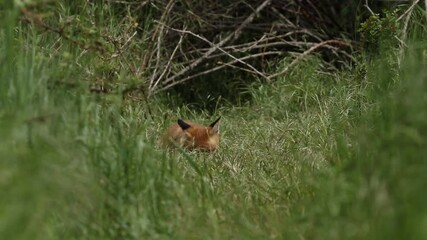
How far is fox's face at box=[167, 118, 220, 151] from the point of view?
6.05m

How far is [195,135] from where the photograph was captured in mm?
6180

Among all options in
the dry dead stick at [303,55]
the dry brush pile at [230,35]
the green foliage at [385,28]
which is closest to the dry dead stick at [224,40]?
the dry brush pile at [230,35]

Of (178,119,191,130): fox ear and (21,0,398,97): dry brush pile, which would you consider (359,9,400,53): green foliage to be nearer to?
(21,0,398,97): dry brush pile

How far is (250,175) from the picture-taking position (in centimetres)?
501

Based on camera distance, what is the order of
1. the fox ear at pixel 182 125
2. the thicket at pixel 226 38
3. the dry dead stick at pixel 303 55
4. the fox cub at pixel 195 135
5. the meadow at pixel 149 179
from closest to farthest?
the meadow at pixel 149 179, the fox cub at pixel 195 135, the fox ear at pixel 182 125, the dry dead stick at pixel 303 55, the thicket at pixel 226 38

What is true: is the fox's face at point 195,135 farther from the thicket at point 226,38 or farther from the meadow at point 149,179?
the meadow at point 149,179

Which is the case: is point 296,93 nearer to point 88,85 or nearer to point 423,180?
point 88,85

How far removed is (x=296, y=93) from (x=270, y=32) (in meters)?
1.00

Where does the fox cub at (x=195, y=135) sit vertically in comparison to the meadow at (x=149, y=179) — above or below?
below

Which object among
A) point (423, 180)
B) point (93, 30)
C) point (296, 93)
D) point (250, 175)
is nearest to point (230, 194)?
point (250, 175)

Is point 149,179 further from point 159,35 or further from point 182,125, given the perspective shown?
point 159,35

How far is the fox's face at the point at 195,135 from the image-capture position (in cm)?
605

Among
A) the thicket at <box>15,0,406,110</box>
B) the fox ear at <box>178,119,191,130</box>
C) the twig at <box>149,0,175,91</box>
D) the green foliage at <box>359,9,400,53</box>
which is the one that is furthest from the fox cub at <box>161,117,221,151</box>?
the green foliage at <box>359,9,400,53</box>

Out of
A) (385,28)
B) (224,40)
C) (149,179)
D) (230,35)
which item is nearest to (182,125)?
(385,28)
